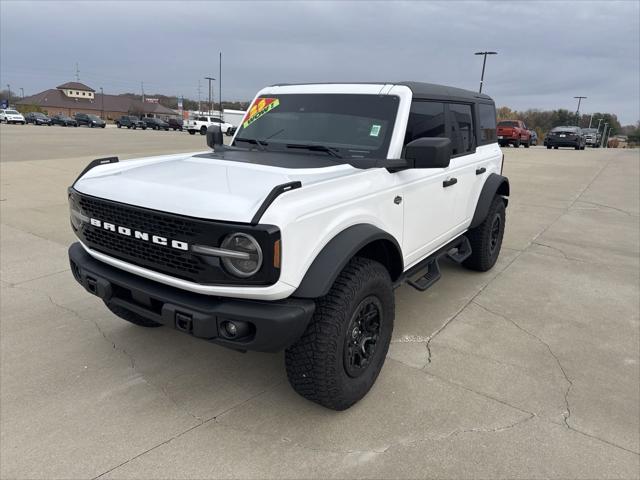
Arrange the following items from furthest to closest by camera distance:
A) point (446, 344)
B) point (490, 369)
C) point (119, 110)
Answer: point (119, 110) < point (446, 344) < point (490, 369)

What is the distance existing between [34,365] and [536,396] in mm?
3252

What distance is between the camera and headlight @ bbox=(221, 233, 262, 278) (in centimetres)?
206

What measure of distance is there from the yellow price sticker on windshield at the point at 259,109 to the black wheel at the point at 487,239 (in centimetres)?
Answer: 243

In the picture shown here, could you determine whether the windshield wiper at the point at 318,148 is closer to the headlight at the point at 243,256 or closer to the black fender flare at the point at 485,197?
the headlight at the point at 243,256

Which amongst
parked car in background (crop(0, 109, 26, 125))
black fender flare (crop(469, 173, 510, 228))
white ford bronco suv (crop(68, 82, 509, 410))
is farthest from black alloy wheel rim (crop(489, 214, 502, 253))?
parked car in background (crop(0, 109, 26, 125))

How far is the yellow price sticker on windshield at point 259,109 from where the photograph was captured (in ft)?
12.7

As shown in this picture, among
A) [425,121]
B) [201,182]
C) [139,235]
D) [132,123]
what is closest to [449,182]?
[425,121]

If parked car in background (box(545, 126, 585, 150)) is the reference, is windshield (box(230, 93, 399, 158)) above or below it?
below

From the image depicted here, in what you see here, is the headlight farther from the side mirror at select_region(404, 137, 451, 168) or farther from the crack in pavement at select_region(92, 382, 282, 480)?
the side mirror at select_region(404, 137, 451, 168)

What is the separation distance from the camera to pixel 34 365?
10.0 feet

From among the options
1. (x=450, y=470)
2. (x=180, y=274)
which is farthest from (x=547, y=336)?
(x=180, y=274)

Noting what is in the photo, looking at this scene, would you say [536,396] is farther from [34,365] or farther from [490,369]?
[34,365]

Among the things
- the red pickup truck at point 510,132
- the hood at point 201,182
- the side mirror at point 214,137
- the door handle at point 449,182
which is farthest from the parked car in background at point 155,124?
the door handle at point 449,182

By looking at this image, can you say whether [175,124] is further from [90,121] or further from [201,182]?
[201,182]
